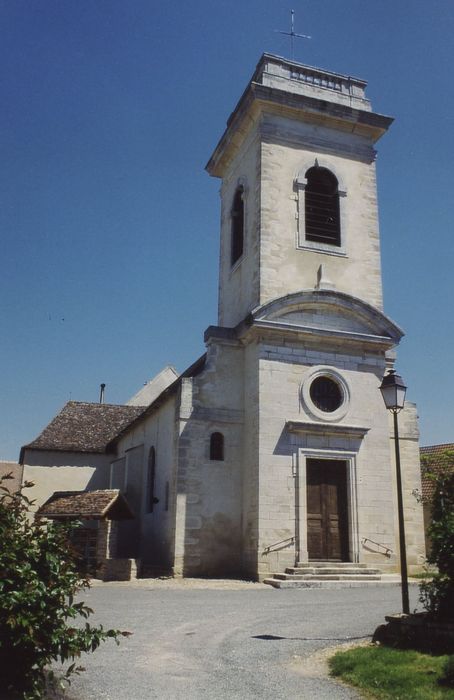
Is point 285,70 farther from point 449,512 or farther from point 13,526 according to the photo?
point 13,526

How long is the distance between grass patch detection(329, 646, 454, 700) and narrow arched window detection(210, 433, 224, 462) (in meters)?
10.4

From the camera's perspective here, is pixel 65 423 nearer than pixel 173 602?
No

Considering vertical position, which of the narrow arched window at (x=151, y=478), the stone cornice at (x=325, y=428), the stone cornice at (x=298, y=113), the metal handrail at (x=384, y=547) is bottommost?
the metal handrail at (x=384, y=547)

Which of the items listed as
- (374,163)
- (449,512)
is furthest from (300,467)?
(374,163)

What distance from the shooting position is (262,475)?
16.3 meters

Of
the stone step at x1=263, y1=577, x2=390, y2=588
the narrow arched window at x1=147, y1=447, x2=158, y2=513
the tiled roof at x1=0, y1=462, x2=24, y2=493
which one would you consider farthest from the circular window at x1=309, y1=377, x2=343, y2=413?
the tiled roof at x1=0, y1=462, x2=24, y2=493

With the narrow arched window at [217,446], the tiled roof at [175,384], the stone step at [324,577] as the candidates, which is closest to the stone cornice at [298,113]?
the tiled roof at [175,384]

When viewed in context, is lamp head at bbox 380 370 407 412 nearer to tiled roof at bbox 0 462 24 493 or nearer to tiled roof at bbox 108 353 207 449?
tiled roof at bbox 108 353 207 449

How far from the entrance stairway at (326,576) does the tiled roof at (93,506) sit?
4804 mm

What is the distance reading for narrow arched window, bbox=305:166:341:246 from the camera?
19.9 m

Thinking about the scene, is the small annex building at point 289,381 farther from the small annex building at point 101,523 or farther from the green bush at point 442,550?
the green bush at point 442,550

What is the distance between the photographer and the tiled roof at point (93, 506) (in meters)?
17.6

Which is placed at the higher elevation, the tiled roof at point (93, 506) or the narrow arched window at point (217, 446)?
the narrow arched window at point (217, 446)

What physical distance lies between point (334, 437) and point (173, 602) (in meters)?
7.20
